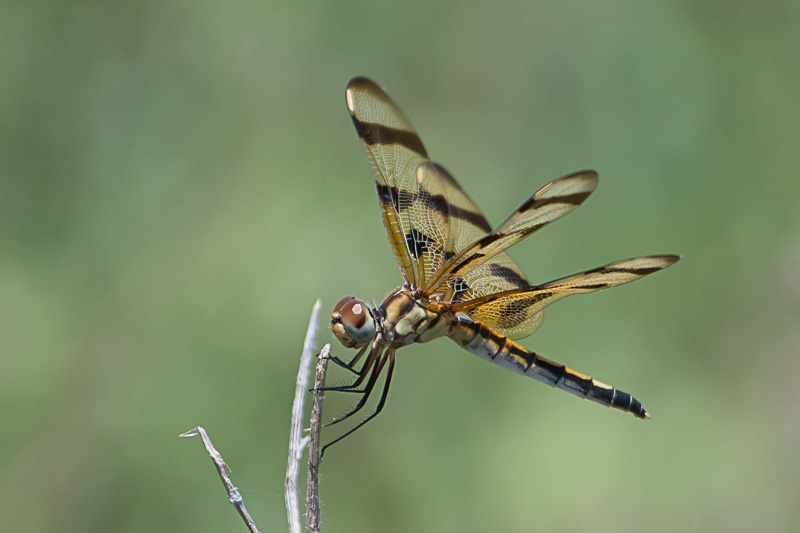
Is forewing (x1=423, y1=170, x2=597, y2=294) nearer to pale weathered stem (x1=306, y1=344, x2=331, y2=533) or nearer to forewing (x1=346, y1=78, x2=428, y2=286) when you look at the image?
forewing (x1=346, y1=78, x2=428, y2=286)

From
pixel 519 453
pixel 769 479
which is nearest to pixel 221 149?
pixel 519 453

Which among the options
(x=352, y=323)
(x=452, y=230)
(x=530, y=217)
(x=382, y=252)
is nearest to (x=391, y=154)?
(x=452, y=230)

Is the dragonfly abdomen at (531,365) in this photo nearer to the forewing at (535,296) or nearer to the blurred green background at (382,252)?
the forewing at (535,296)

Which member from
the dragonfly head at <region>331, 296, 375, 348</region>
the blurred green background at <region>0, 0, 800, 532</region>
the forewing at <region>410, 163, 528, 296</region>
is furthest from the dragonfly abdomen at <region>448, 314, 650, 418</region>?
the blurred green background at <region>0, 0, 800, 532</region>

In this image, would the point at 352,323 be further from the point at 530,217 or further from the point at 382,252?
the point at 382,252

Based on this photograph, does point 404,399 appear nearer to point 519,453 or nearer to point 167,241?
point 519,453

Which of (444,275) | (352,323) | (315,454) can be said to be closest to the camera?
(315,454)
